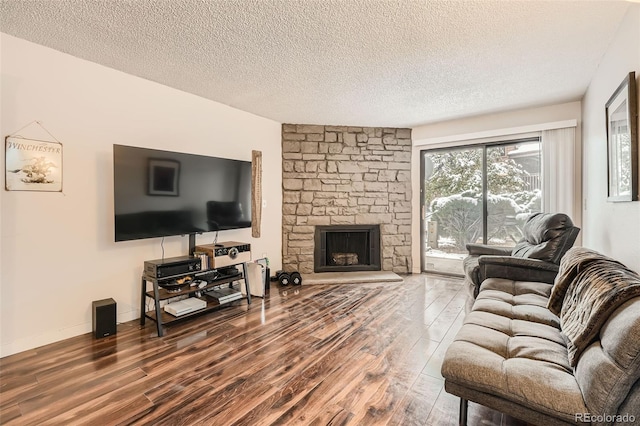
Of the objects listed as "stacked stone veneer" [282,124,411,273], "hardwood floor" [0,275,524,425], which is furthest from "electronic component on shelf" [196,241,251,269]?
"stacked stone veneer" [282,124,411,273]

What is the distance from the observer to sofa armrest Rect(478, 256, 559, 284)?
2480 mm

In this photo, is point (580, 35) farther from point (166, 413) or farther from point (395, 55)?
point (166, 413)

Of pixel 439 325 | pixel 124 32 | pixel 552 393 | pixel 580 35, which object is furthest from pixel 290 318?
pixel 580 35

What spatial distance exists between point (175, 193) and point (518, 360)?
2982 mm

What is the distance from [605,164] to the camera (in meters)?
2.48

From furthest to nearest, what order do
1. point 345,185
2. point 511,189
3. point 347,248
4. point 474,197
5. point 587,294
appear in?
point 347,248, point 345,185, point 474,197, point 511,189, point 587,294

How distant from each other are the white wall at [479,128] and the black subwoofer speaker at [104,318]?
13.4 ft

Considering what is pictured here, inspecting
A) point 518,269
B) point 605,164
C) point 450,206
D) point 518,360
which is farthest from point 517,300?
point 450,206

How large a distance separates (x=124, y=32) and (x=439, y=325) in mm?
3563

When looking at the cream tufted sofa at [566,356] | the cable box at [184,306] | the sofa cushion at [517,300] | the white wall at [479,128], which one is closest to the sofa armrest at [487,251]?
the sofa cushion at [517,300]

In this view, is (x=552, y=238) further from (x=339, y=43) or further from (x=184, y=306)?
(x=184, y=306)

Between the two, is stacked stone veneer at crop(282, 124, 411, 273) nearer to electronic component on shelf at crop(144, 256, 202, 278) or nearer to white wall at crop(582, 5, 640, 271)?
electronic component on shelf at crop(144, 256, 202, 278)

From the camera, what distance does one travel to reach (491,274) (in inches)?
105

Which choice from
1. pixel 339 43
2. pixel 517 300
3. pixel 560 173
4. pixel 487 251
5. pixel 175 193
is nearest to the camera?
pixel 517 300
